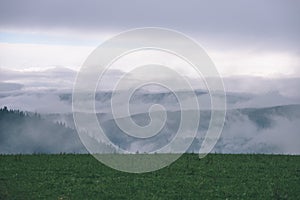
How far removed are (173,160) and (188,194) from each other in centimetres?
1150

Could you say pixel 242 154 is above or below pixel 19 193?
above

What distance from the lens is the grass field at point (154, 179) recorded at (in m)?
33.0

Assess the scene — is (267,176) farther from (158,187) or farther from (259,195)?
(158,187)

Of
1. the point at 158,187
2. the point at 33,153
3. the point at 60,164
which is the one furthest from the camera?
the point at 33,153

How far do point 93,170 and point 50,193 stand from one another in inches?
285

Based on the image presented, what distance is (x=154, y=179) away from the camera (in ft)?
121

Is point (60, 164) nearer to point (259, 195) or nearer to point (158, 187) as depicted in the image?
point (158, 187)

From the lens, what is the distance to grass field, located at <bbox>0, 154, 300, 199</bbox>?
33031 millimetres

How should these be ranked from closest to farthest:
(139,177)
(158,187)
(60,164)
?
(158,187) → (139,177) → (60,164)

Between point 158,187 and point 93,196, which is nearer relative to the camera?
point 93,196

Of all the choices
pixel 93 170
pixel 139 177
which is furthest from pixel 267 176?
pixel 93 170

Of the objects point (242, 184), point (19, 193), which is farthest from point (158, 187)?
point (19, 193)

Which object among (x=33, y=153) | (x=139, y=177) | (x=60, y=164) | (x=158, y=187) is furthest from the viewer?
(x=33, y=153)

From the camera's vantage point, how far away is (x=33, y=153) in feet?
154
